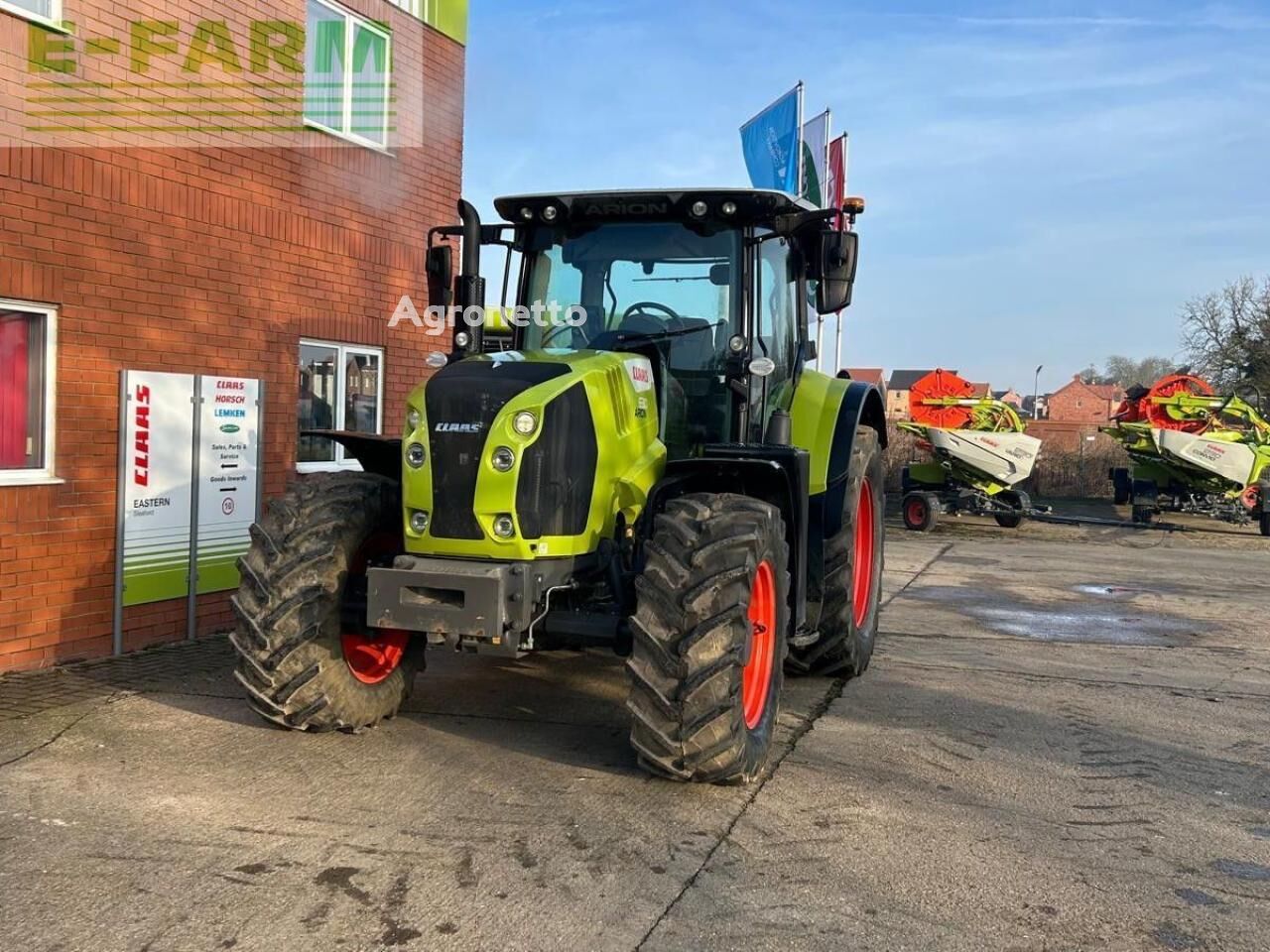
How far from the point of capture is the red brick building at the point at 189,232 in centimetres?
657

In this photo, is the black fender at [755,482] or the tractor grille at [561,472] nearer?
the tractor grille at [561,472]

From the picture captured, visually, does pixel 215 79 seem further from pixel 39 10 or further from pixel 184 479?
pixel 184 479

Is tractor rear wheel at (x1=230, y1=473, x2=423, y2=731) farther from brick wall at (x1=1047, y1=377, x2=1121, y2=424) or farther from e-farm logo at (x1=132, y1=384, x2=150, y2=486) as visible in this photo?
brick wall at (x1=1047, y1=377, x2=1121, y2=424)

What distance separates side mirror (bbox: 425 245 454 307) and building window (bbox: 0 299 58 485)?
8.16 ft

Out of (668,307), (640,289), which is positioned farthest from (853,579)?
(640,289)

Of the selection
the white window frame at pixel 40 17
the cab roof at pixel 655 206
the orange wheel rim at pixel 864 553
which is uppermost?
the white window frame at pixel 40 17

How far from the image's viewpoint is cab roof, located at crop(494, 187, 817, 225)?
219 inches

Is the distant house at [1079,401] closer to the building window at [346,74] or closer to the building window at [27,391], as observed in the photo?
the building window at [346,74]

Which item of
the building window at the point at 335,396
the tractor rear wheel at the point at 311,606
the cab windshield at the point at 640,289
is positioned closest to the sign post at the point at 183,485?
the building window at the point at 335,396

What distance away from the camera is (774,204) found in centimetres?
560

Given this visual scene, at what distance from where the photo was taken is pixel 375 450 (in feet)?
19.2

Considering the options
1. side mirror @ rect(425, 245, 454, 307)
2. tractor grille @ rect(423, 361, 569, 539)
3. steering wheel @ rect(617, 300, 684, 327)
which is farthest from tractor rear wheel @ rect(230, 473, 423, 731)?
steering wheel @ rect(617, 300, 684, 327)

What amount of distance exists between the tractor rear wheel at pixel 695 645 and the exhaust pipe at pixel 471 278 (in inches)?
72.2

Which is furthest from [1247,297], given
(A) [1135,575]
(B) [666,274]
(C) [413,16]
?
(B) [666,274]
